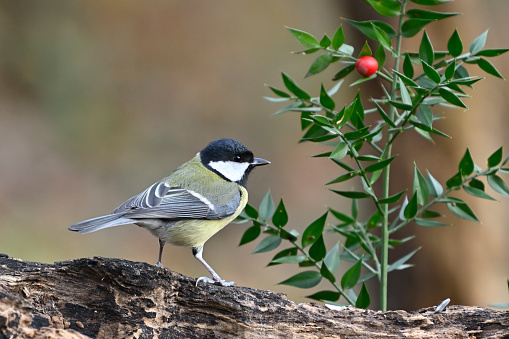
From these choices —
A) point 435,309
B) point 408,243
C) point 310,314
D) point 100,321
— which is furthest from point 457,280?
point 100,321

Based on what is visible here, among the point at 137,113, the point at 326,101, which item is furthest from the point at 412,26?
the point at 137,113

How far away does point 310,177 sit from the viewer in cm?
732

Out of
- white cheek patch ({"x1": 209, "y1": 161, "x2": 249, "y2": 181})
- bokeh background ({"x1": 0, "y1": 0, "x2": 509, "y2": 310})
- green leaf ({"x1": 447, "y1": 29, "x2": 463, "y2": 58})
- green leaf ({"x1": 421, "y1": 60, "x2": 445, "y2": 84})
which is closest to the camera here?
green leaf ({"x1": 421, "y1": 60, "x2": 445, "y2": 84})

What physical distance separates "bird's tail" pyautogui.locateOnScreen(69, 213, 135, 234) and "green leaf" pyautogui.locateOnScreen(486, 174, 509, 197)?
1582 mm

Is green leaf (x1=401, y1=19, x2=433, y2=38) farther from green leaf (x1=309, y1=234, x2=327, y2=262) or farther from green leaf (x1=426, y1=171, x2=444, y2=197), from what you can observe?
green leaf (x1=309, y1=234, x2=327, y2=262)

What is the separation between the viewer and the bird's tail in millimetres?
2219

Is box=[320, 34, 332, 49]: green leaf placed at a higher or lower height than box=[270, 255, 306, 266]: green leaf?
higher

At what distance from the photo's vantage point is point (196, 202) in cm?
277

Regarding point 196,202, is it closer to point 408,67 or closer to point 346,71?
point 346,71

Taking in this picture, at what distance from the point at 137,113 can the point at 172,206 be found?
4.55m

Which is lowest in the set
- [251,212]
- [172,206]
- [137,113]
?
[251,212]

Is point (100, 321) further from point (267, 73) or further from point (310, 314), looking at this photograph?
point (267, 73)

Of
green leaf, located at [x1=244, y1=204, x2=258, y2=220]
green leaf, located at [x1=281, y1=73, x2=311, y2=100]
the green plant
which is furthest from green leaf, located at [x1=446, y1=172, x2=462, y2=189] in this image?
green leaf, located at [x1=244, y1=204, x2=258, y2=220]

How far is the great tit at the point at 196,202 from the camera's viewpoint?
2523 millimetres
